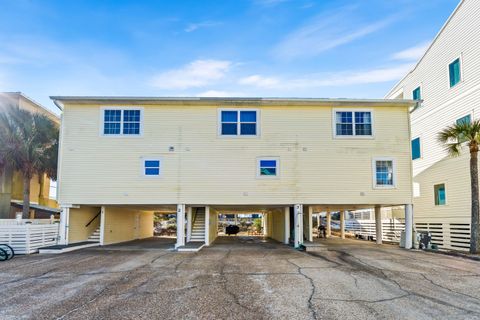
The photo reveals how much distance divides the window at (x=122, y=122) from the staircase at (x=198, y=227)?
5.70 meters

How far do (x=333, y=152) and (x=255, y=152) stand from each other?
3578 mm

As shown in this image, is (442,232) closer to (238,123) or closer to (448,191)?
(448,191)

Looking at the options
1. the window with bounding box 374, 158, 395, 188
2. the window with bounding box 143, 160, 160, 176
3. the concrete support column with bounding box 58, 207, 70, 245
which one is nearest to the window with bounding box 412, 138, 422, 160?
the window with bounding box 374, 158, 395, 188

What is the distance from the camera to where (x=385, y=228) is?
22859mm

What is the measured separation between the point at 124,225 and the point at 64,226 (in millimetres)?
5661

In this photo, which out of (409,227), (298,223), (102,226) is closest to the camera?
(298,223)

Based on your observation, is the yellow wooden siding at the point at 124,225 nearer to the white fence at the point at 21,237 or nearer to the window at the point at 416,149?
the white fence at the point at 21,237

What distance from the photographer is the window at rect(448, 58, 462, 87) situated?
56.3ft

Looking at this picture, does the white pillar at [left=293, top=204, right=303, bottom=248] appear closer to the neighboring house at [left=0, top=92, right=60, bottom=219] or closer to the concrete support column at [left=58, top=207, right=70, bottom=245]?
the concrete support column at [left=58, top=207, right=70, bottom=245]

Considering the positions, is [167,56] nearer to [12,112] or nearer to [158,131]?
[158,131]

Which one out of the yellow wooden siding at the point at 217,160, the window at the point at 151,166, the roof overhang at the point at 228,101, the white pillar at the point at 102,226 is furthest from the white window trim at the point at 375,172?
the white pillar at the point at 102,226

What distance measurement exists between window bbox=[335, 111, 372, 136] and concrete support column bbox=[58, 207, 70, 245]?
12804 millimetres

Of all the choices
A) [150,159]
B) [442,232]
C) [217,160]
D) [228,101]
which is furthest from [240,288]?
[442,232]

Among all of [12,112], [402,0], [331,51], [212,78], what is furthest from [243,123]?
[12,112]
